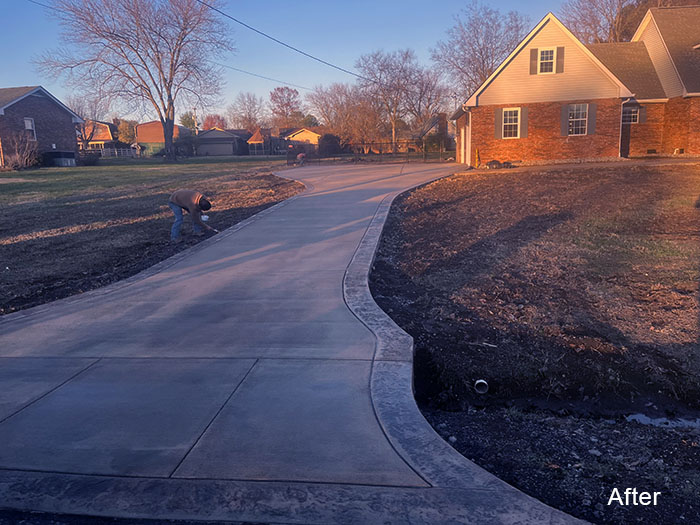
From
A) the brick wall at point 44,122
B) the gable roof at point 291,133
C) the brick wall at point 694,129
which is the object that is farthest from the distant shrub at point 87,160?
the brick wall at point 694,129

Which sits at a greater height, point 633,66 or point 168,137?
point 633,66

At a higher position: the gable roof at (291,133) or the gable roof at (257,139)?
the gable roof at (291,133)

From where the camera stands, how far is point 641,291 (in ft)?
23.1

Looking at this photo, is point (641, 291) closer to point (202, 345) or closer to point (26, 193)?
point (202, 345)

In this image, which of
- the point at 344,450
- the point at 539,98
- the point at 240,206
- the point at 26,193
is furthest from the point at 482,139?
the point at 344,450

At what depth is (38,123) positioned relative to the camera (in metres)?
43.1

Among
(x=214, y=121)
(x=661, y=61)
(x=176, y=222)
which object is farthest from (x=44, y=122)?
(x=214, y=121)

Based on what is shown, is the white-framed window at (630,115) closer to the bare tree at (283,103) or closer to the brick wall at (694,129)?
the brick wall at (694,129)

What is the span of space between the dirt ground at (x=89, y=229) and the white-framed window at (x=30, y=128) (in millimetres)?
20689

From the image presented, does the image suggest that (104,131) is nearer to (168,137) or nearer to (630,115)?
(168,137)

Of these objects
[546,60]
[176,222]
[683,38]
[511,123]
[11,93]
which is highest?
[11,93]

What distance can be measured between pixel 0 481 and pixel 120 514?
0.88 metres

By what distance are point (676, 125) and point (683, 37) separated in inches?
191

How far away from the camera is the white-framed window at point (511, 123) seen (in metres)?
26.0
